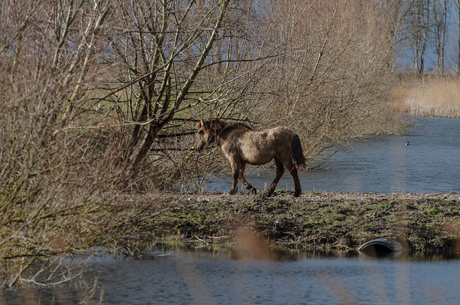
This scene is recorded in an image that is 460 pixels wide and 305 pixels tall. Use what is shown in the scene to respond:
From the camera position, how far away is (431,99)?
4003 cm

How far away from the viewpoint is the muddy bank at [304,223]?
9.50m

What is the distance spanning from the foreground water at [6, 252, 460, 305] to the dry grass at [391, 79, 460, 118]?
29837 millimetres

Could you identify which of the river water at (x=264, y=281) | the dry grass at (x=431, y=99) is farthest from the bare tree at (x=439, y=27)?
the river water at (x=264, y=281)

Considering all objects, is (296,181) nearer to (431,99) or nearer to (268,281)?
(268,281)

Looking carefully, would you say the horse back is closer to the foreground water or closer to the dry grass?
the foreground water

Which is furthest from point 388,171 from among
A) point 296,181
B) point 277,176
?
point 277,176

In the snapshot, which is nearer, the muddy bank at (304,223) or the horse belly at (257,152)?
the muddy bank at (304,223)

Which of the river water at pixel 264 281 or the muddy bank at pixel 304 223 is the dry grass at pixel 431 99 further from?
the river water at pixel 264 281

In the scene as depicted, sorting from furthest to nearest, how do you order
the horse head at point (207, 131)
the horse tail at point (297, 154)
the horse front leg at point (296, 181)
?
the horse head at point (207, 131)
the horse front leg at point (296, 181)
the horse tail at point (297, 154)

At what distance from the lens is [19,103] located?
19.0ft

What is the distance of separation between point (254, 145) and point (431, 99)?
31.5 m

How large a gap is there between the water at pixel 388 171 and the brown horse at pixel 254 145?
1.23 meters

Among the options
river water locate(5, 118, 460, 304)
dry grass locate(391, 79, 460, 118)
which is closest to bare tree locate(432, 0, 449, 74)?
dry grass locate(391, 79, 460, 118)

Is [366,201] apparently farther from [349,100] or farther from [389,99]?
[389,99]
